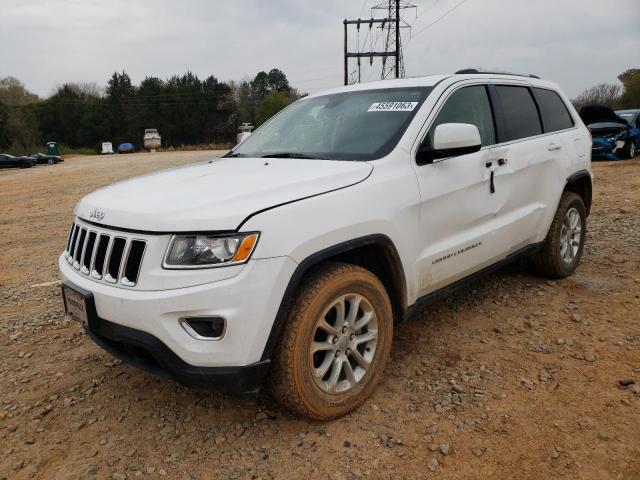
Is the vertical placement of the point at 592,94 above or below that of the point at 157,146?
above

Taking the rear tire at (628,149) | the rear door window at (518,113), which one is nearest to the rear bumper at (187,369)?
the rear door window at (518,113)

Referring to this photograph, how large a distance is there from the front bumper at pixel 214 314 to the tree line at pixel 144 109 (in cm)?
6593

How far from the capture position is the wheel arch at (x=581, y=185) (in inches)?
177

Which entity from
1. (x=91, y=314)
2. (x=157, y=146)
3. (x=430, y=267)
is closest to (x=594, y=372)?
(x=430, y=267)

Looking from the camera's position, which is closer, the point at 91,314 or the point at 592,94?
the point at 91,314

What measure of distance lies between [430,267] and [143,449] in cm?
187

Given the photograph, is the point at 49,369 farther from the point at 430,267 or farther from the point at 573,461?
the point at 573,461

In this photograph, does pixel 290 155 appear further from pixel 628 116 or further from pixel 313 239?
pixel 628 116

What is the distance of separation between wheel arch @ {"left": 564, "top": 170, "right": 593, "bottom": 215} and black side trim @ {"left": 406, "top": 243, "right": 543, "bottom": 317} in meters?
0.75

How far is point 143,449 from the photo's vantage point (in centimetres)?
252

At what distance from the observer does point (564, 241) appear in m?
4.54

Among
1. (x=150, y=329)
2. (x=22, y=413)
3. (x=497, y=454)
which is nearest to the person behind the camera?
(x=150, y=329)

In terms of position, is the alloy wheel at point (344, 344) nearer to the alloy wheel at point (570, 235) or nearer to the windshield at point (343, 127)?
the windshield at point (343, 127)

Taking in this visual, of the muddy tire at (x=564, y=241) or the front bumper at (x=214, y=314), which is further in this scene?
the muddy tire at (x=564, y=241)
